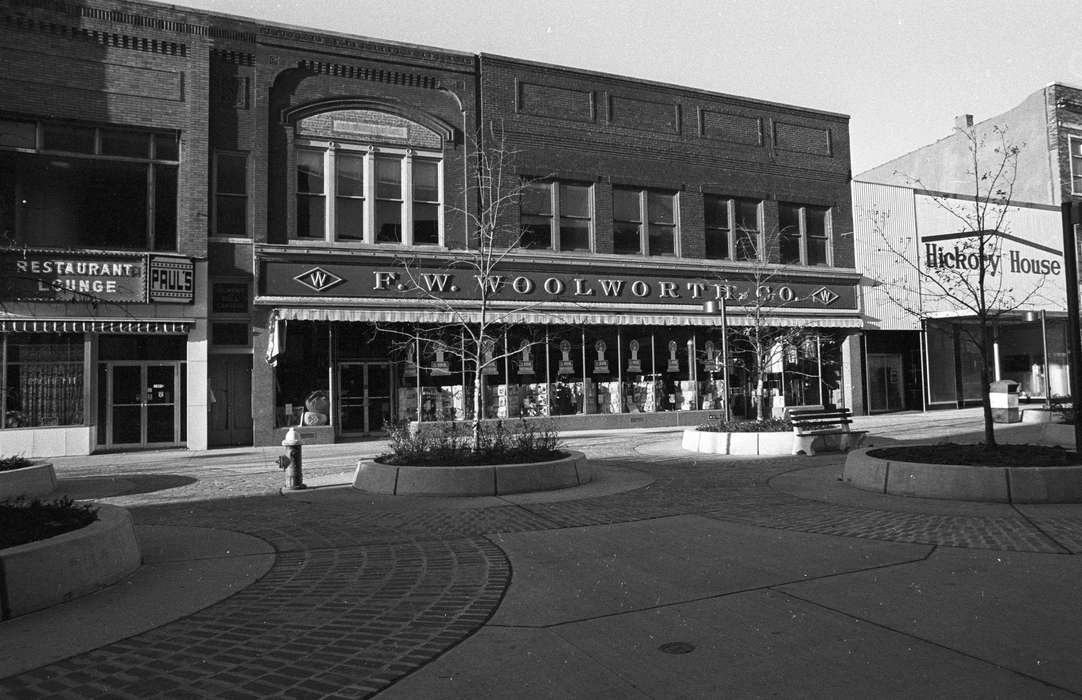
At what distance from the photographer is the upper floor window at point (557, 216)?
22.9m

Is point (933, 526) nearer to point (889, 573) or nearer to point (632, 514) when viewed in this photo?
point (889, 573)

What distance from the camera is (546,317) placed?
22109 mm

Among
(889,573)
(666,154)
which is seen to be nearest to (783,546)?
(889,573)

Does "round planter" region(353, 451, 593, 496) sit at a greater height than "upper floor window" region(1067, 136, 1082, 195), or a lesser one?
lesser

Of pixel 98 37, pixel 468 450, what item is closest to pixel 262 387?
pixel 98 37

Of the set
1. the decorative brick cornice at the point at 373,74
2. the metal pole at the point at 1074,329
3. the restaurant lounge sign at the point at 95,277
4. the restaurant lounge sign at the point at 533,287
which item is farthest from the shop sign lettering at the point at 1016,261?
the restaurant lounge sign at the point at 95,277

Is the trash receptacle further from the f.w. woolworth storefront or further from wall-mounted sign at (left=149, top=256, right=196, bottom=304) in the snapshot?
wall-mounted sign at (left=149, top=256, right=196, bottom=304)

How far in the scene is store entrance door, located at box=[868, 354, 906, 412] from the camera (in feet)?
91.8

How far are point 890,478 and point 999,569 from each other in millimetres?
3698

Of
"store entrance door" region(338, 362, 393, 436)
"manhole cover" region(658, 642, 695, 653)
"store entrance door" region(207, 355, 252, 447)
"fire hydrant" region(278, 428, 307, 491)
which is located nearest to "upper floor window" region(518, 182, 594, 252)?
"store entrance door" region(338, 362, 393, 436)

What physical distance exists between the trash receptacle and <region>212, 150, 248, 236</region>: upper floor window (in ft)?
72.0

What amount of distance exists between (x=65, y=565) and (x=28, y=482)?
6599mm

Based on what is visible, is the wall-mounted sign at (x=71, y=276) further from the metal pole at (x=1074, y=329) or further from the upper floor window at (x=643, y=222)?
the metal pole at (x=1074, y=329)

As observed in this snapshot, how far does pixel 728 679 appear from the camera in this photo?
11.9 ft
